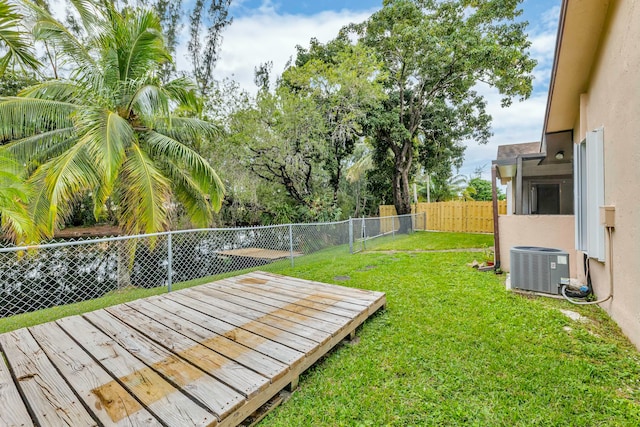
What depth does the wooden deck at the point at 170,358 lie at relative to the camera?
5.54 ft

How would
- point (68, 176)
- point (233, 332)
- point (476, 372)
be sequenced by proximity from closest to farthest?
1. point (476, 372)
2. point (233, 332)
3. point (68, 176)

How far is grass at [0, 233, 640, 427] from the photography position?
1.93 m

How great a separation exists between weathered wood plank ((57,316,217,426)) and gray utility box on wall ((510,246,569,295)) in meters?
4.82

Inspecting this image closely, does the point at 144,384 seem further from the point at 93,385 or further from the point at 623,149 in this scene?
the point at 623,149

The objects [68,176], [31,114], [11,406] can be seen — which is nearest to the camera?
[11,406]

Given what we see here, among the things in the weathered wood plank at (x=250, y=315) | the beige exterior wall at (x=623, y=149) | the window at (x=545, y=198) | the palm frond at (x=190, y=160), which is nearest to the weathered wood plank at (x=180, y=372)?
the weathered wood plank at (x=250, y=315)

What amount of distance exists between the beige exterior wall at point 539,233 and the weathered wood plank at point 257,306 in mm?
4431

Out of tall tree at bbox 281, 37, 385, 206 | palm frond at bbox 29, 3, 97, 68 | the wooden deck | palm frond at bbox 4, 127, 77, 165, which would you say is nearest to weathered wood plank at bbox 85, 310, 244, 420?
the wooden deck

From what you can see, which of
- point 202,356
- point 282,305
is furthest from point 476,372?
point 202,356

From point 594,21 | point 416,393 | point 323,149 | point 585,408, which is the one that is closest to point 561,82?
point 594,21

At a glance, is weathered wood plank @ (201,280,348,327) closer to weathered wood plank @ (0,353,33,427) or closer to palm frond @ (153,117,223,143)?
weathered wood plank @ (0,353,33,427)

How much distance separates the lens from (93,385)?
1.91m

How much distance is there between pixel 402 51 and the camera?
11805 mm

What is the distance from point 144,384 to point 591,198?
530 cm
